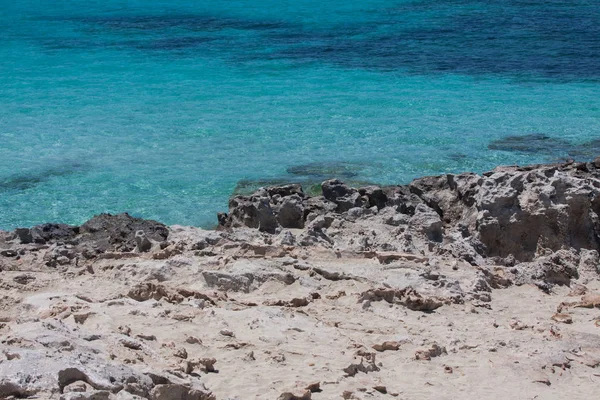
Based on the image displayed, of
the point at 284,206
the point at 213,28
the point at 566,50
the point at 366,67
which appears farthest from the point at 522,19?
the point at 284,206

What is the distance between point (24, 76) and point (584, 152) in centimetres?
1527

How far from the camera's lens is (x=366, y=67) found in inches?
953

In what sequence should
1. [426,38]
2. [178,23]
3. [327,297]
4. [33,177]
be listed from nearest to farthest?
[327,297], [33,177], [426,38], [178,23]

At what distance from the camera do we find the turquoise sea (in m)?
15.2

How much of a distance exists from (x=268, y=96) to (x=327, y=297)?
13.8m

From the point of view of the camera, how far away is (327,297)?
8.27 meters

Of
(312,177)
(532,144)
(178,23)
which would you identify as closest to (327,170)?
(312,177)

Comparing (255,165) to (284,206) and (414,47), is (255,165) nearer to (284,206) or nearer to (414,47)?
(284,206)

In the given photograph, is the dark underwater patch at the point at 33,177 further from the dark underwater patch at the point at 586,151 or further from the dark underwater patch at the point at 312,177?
the dark underwater patch at the point at 586,151

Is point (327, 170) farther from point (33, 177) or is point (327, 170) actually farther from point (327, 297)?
point (327, 297)

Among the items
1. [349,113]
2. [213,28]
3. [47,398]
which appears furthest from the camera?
[213,28]

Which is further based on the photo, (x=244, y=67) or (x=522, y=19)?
(x=522, y=19)

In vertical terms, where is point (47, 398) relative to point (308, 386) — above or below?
above

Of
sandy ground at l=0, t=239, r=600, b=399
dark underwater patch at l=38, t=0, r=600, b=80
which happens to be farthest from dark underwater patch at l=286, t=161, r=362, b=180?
dark underwater patch at l=38, t=0, r=600, b=80
